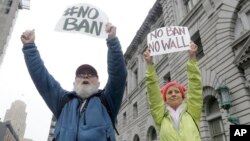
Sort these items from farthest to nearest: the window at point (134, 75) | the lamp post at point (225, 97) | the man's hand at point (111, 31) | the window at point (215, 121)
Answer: the window at point (134, 75) → the window at point (215, 121) → the lamp post at point (225, 97) → the man's hand at point (111, 31)

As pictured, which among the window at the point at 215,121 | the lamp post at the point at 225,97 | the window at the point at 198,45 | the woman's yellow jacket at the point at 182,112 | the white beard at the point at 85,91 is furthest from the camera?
the window at the point at 198,45

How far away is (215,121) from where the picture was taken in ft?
39.4

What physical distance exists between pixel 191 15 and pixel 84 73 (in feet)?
44.1

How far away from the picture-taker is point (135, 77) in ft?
91.2

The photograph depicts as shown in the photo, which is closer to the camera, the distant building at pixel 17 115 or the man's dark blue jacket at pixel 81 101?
the man's dark blue jacket at pixel 81 101

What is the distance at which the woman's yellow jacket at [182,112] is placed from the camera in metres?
3.57

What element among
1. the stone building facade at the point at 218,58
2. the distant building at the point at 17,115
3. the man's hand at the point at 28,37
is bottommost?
the man's hand at the point at 28,37

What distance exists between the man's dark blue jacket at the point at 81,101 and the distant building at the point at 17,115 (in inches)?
5825

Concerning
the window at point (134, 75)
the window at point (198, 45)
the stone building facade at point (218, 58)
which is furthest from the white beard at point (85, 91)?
the window at point (134, 75)

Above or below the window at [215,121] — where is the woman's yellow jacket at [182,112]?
below

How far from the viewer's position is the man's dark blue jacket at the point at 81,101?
2607 millimetres

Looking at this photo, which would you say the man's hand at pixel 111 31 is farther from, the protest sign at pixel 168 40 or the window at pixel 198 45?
the window at pixel 198 45

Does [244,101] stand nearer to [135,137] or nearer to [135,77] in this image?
[135,137]

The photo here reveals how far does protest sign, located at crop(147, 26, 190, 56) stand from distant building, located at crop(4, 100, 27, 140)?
146m
